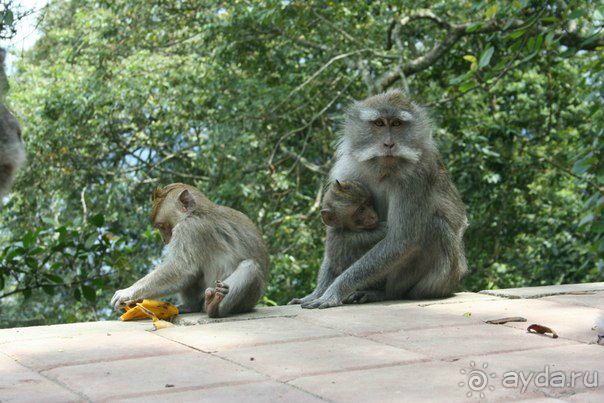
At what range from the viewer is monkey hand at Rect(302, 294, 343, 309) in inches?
223

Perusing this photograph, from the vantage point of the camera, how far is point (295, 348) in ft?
13.4

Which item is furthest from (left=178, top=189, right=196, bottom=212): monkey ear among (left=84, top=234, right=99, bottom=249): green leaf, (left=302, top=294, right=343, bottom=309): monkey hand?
(left=84, top=234, right=99, bottom=249): green leaf

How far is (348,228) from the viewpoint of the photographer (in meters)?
6.04

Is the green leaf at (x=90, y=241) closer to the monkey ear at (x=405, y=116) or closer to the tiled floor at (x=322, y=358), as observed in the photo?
the tiled floor at (x=322, y=358)

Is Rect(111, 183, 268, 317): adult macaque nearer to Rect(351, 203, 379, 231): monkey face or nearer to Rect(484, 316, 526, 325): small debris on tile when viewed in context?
Rect(351, 203, 379, 231): monkey face

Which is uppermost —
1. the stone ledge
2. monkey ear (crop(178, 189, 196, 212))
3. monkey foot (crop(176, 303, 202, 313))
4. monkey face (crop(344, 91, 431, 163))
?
monkey face (crop(344, 91, 431, 163))

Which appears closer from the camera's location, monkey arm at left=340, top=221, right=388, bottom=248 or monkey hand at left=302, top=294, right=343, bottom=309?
monkey hand at left=302, top=294, right=343, bottom=309

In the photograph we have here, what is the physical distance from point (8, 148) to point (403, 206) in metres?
3.05

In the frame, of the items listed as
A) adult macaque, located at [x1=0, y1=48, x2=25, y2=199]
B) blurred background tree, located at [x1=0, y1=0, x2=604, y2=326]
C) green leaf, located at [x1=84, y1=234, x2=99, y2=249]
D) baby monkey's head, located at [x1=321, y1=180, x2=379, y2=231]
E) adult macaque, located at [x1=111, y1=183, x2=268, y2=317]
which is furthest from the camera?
blurred background tree, located at [x1=0, y1=0, x2=604, y2=326]

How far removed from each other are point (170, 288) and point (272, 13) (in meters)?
5.66

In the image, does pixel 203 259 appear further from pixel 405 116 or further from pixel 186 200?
pixel 405 116
